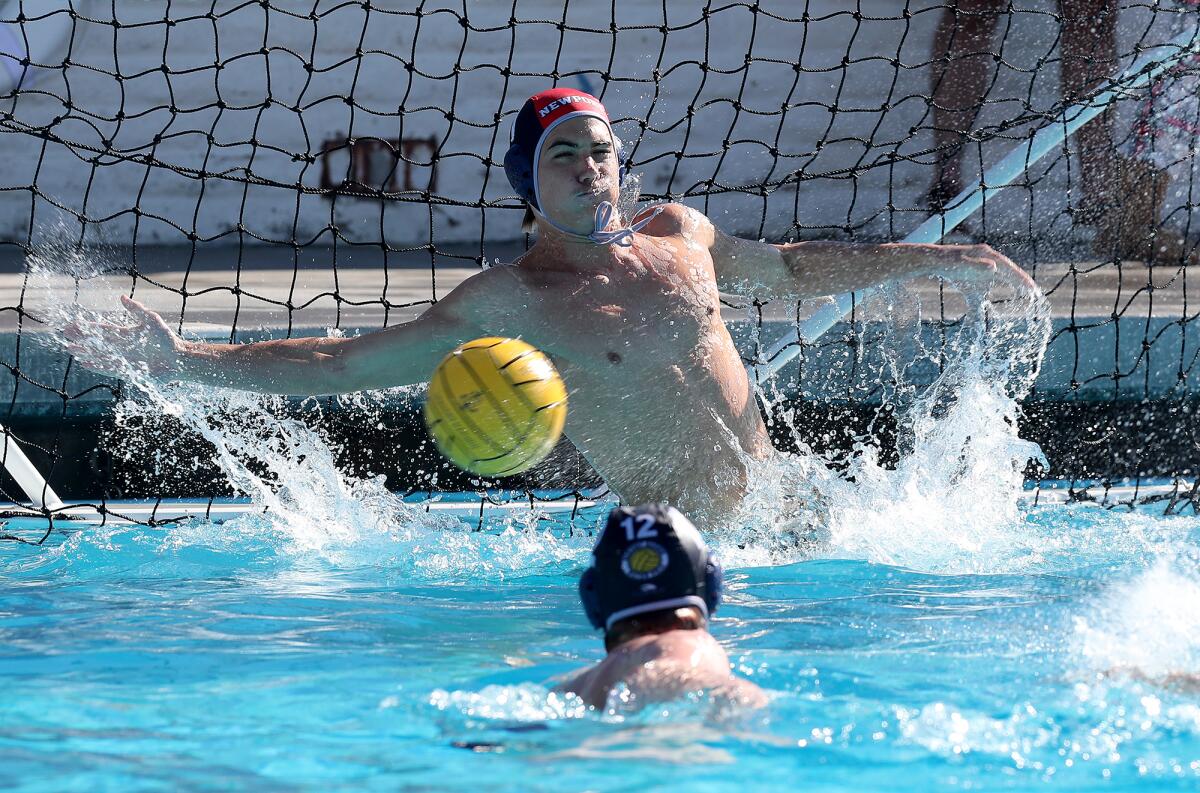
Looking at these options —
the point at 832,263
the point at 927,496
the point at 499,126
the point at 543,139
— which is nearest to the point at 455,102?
the point at 499,126

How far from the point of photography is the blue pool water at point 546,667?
196 centimetres

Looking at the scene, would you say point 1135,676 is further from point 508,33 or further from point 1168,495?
point 508,33

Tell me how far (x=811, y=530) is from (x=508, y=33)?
21.2 ft

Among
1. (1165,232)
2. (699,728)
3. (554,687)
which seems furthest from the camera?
(1165,232)

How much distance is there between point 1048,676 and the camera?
7.61 feet

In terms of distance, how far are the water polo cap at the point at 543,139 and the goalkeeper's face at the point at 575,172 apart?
17 mm

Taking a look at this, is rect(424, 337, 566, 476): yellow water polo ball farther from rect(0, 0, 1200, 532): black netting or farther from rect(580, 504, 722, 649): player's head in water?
rect(0, 0, 1200, 532): black netting

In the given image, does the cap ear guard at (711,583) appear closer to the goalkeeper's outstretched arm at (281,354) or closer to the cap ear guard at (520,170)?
the goalkeeper's outstretched arm at (281,354)

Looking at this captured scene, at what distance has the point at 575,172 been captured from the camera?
3.25 metres

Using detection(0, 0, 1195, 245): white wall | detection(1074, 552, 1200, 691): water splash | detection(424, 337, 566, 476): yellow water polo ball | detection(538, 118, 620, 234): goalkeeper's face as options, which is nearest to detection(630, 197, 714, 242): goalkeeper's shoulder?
detection(538, 118, 620, 234): goalkeeper's face

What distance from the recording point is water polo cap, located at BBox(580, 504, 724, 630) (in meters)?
2.06

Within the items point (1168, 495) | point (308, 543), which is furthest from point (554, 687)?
point (1168, 495)

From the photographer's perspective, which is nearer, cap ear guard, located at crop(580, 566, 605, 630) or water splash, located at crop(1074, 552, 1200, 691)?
cap ear guard, located at crop(580, 566, 605, 630)

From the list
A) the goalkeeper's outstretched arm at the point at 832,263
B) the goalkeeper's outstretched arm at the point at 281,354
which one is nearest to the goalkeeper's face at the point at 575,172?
the goalkeeper's outstretched arm at the point at 281,354
